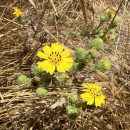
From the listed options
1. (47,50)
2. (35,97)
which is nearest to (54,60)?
(47,50)

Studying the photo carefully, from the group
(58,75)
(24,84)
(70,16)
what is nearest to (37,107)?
(24,84)

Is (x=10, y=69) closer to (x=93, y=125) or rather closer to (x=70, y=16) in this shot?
(x=93, y=125)

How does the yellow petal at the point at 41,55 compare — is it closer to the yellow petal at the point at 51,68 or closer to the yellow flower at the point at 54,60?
the yellow flower at the point at 54,60

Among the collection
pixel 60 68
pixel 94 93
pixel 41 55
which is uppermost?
pixel 41 55

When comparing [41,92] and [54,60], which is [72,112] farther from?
[54,60]

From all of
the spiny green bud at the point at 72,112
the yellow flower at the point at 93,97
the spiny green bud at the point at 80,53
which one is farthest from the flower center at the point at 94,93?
the spiny green bud at the point at 80,53

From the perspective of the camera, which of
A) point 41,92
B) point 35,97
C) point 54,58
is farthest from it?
point 35,97

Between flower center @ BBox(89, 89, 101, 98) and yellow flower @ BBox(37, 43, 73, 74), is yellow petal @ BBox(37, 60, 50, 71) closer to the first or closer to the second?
yellow flower @ BBox(37, 43, 73, 74)

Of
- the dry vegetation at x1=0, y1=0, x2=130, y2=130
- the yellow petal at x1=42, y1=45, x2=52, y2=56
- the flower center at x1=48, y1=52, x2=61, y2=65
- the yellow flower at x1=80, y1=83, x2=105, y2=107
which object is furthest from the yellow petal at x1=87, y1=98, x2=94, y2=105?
the yellow petal at x1=42, y1=45, x2=52, y2=56
